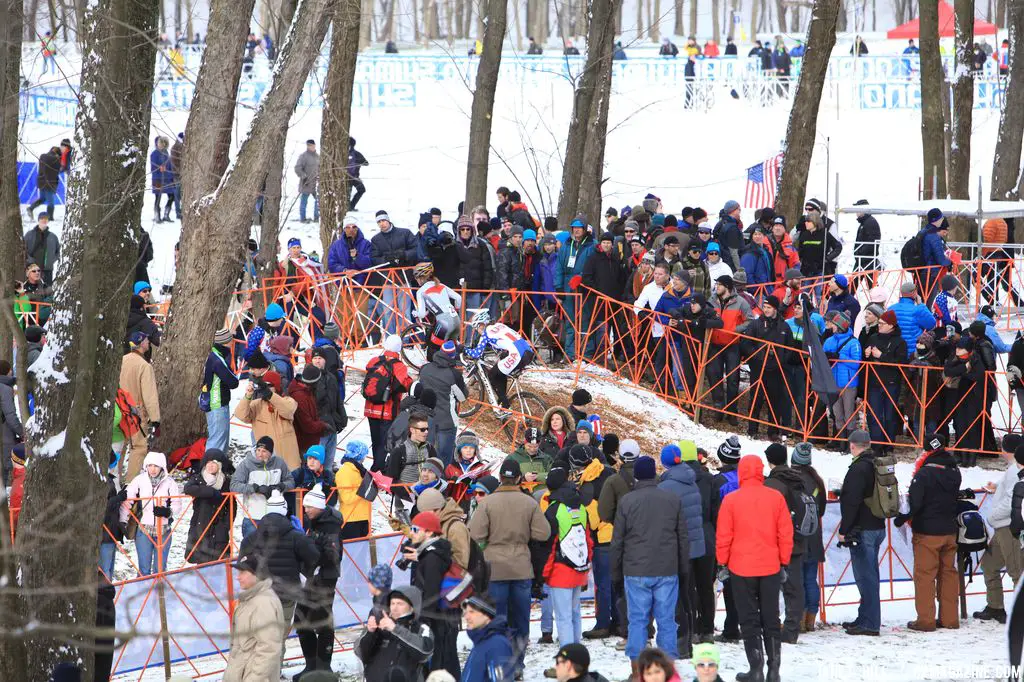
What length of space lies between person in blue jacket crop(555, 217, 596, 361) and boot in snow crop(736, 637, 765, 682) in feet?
25.1

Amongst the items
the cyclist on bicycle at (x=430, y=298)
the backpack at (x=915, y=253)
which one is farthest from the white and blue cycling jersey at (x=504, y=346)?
the backpack at (x=915, y=253)

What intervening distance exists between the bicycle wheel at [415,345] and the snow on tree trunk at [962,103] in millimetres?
11744

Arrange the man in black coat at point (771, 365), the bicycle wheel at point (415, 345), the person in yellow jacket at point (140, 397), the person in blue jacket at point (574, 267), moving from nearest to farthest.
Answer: the person in yellow jacket at point (140, 397)
the bicycle wheel at point (415, 345)
the man in black coat at point (771, 365)
the person in blue jacket at point (574, 267)

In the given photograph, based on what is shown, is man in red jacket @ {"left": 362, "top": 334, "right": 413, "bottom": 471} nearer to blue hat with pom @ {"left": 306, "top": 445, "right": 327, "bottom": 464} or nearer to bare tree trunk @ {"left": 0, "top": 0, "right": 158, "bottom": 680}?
blue hat with pom @ {"left": 306, "top": 445, "right": 327, "bottom": 464}

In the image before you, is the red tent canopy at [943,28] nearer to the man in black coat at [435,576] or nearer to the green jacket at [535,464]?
the green jacket at [535,464]

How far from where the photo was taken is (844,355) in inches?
606

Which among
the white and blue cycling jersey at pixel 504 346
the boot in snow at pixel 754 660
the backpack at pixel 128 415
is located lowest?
the boot in snow at pixel 754 660

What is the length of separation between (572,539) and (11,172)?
308 inches

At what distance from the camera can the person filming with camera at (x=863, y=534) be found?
10.9 metres

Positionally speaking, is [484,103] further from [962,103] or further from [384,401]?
[384,401]

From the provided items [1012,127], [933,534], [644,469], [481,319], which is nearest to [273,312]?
[481,319]

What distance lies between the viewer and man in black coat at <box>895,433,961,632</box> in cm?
1101

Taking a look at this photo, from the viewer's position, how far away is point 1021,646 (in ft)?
20.7

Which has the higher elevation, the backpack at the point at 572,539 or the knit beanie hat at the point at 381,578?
the knit beanie hat at the point at 381,578
